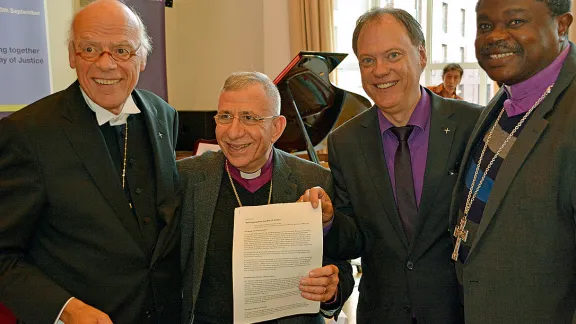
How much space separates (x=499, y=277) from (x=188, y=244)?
1215 millimetres

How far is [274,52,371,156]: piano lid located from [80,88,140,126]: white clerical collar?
2365 millimetres

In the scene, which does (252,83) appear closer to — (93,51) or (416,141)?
(93,51)

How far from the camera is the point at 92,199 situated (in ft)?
6.81

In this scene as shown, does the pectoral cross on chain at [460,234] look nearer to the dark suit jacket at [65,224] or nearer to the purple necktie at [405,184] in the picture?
the purple necktie at [405,184]

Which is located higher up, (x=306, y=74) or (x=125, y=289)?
(x=306, y=74)

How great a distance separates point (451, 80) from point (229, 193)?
24.8 feet

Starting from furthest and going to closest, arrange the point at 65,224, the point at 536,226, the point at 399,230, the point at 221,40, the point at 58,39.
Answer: the point at 221,40, the point at 58,39, the point at 399,230, the point at 65,224, the point at 536,226

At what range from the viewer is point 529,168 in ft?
5.86

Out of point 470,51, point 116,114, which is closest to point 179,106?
point 470,51

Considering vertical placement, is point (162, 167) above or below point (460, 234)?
above

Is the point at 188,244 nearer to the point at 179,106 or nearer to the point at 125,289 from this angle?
the point at 125,289

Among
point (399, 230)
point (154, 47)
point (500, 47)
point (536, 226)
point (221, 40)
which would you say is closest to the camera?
point (536, 226)

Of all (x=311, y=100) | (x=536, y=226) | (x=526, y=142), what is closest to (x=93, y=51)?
(x=526, y=142)

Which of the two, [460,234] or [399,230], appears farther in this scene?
[399,230]
